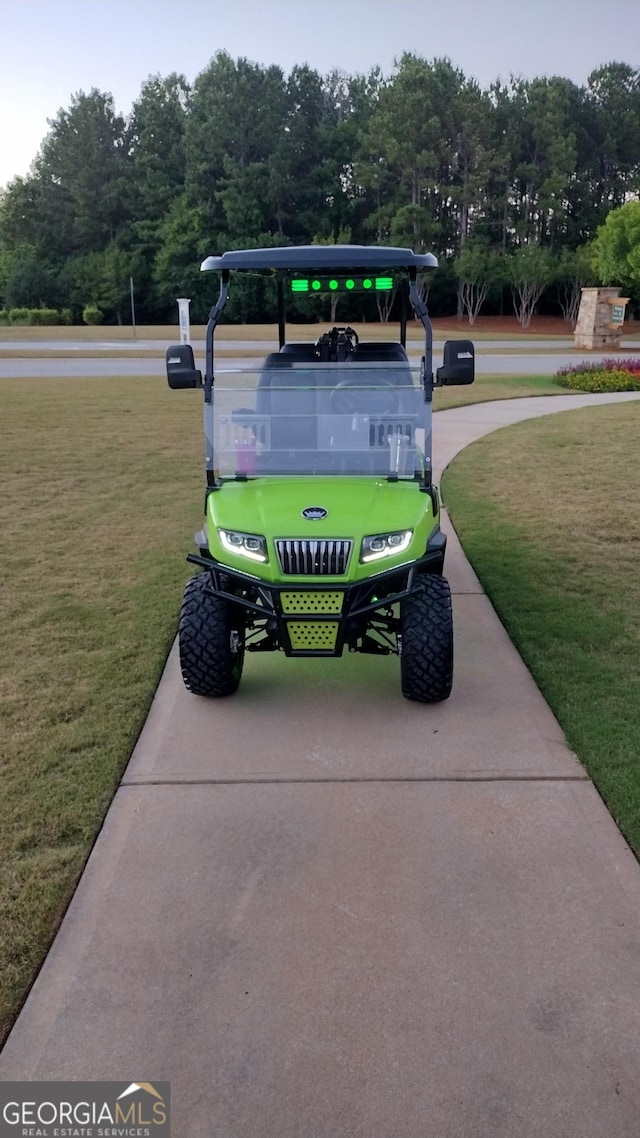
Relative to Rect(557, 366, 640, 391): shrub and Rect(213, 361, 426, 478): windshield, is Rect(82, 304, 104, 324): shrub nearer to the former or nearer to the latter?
Rect(557, 366, 640, 391): shrub

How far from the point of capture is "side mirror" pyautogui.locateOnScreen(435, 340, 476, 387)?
4172 mm

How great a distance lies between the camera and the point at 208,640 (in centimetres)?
413

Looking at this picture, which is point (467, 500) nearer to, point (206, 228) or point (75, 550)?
point (75, 550)

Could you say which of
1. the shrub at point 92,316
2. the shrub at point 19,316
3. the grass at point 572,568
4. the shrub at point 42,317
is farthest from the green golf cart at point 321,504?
the shrub at point 92,316

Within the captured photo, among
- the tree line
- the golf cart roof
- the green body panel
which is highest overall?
the tree line

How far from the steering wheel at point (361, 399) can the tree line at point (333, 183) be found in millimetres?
50018

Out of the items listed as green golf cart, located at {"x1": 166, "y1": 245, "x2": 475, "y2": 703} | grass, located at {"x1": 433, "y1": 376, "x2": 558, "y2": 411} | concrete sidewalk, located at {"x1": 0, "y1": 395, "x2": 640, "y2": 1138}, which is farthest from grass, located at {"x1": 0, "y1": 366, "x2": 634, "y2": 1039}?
grass, located at {"x1": 433, "y1": 376, "x2": 558, "y2": 411}

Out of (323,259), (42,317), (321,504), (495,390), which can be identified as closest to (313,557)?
(321,504)

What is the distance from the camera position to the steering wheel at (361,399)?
14.6 ft

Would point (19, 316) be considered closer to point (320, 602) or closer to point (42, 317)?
point (42, 317)

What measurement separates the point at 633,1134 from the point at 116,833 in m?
1.93

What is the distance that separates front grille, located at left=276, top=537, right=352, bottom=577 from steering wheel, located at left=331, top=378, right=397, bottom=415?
→ 2.88 ft

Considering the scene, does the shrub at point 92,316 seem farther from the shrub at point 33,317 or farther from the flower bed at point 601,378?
the flower bed at point 601,378

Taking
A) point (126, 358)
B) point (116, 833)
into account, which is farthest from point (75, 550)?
point (126, 358)
